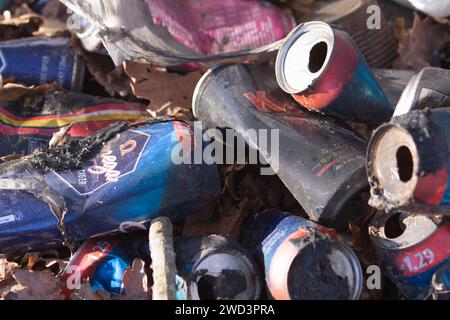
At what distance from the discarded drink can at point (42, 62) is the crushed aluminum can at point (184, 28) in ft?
0.73

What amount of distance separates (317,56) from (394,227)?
1.54ft

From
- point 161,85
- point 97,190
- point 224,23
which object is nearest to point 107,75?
point 161,85

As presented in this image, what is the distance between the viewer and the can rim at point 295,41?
146 centimetres

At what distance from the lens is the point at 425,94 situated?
139 centimetres

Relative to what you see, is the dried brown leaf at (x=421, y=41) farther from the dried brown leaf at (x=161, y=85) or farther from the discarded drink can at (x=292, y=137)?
the dried brown leaf at (x=161, y=85)

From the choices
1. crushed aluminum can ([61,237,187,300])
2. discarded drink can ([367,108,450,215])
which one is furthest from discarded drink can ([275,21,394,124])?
→ crushed aluminum can ([61,237,187,300])

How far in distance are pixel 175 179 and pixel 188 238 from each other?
0.47 feet

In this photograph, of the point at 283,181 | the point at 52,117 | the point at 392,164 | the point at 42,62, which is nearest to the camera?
the point at 392,164

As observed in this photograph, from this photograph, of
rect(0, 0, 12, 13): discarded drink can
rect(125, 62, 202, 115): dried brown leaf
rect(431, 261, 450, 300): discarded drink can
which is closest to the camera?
rect(431, 261, 450, 300): discarded drink can

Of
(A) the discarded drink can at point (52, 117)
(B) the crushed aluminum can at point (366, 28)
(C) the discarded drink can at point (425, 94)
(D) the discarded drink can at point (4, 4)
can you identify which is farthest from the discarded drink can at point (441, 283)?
(D) the discarded drink can at point (4, 4)

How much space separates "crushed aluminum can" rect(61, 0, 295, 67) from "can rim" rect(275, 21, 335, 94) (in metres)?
0.10

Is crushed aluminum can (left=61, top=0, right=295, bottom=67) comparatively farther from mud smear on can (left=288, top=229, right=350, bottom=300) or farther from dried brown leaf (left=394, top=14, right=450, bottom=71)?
mud smear on can (left=288, top=229, right=350, bottom=300)

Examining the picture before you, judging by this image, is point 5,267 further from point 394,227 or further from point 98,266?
point 394,227

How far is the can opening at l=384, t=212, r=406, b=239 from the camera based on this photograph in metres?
1.41
